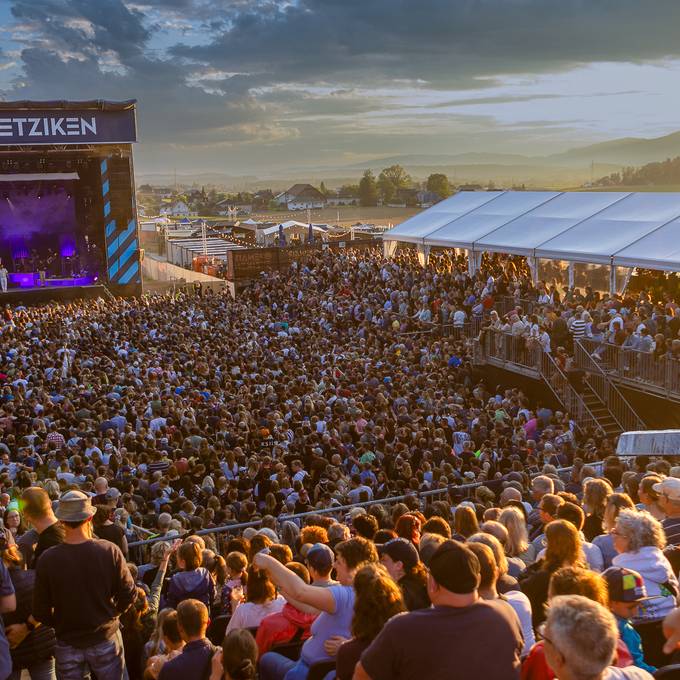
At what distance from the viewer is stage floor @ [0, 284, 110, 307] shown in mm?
32062

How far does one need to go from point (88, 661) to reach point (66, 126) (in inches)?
1188

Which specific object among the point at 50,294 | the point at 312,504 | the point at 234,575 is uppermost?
the point at 234,575

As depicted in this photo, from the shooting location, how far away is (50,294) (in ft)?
107

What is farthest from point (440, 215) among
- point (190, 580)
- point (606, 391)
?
point (190, 580)

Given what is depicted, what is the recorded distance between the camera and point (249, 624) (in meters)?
4.50

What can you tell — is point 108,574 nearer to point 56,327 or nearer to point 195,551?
point 195,551

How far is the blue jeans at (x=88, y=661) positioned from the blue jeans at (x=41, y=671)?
72 mm

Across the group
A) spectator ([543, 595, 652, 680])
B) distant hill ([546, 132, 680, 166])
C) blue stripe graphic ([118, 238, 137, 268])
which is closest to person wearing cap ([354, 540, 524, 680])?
spectator ([543, 595, 652, 680])

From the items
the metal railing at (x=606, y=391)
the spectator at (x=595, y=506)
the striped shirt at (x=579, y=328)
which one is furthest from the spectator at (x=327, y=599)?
the striped shirt at (x=579, y=328)

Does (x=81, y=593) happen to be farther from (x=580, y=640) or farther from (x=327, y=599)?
(x=580, y=640)

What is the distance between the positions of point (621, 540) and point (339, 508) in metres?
4.40

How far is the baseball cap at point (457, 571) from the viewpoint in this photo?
3.09 meters

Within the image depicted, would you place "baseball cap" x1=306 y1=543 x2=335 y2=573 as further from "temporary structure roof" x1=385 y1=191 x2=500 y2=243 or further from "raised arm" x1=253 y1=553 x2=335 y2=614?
"temporary structure roof" x1=385 y1=191 x2=500 y2=243

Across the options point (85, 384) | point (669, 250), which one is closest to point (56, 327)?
point (85, 384)
